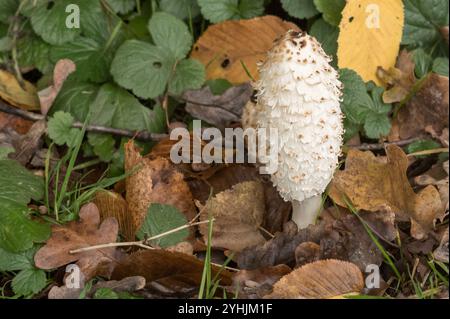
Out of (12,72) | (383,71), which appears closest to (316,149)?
(383,71)

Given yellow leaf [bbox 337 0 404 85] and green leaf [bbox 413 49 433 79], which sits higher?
yellow leaf [bbox 337 0 404 85]

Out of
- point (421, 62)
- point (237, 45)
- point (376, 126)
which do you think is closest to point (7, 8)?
point (237, 45)

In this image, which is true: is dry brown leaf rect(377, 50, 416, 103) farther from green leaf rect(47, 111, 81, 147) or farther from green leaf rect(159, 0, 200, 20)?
green leaf rect(47, 111, 81, 147)

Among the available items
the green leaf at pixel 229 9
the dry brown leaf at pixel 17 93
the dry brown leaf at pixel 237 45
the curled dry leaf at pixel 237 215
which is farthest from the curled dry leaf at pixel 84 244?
the green leaf at pixel 229 9

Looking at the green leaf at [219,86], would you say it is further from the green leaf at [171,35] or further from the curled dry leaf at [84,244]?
the curled dry leaf at [84,244]

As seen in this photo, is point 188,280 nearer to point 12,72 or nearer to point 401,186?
point 401,186

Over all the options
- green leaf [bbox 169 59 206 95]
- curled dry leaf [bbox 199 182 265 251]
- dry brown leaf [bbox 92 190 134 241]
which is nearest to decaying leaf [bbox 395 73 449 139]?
curled dry leaf [bbox 199 182 265 251]
